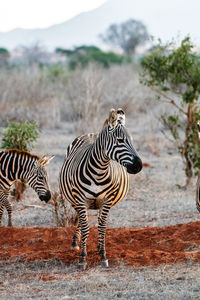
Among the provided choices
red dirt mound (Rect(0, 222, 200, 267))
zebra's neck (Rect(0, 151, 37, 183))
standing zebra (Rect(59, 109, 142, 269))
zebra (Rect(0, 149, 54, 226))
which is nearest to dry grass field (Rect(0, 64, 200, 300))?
red dirt mound (Rect(0, 222, 200, 267))

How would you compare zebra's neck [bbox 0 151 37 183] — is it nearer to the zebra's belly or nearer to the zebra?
the zebra

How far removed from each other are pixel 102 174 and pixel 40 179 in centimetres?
231

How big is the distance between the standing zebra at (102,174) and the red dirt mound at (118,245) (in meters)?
0.47

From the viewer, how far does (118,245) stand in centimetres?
730

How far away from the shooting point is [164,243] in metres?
7.35

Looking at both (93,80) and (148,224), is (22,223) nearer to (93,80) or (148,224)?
(148,224)

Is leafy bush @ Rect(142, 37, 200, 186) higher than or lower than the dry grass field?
higher

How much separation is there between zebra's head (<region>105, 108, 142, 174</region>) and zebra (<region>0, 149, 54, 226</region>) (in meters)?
2.52

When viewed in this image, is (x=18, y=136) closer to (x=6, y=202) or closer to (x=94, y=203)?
Answer: (x=6, y=202)

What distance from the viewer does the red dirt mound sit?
671cm

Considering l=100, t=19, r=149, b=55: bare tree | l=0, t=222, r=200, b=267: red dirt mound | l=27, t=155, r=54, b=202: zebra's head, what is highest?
l=100, t=19, r=149, b=55: bare tree

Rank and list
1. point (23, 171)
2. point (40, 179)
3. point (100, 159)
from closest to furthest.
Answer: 1. point (100, 159)
2. point (40, 179)
3. point (23, 171)

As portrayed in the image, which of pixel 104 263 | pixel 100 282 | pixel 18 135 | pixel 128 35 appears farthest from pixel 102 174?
pixel 128 35

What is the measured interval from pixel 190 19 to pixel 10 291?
598 feet
